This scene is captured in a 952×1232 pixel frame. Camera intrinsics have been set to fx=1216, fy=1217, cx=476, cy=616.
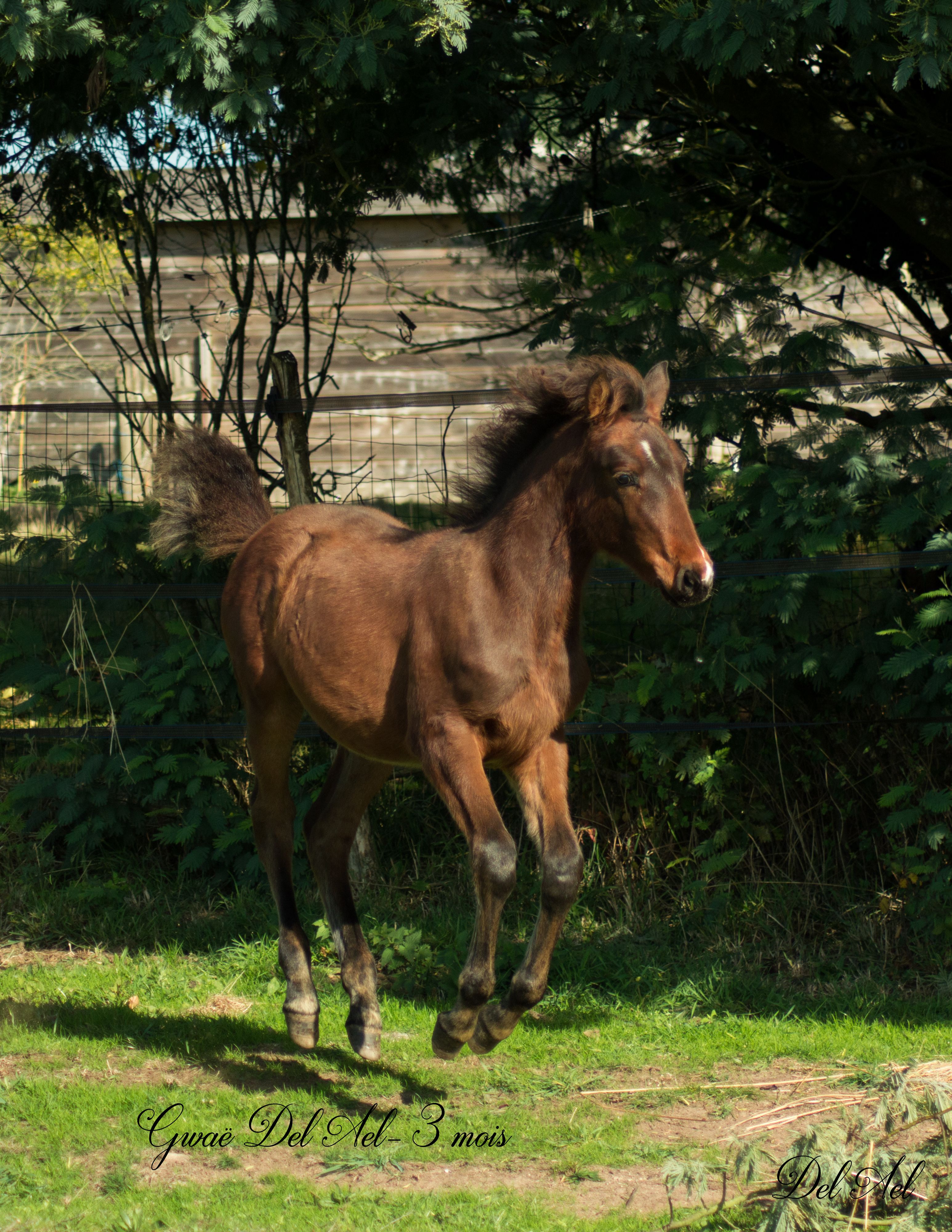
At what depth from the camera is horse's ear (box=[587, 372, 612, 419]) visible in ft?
12.0

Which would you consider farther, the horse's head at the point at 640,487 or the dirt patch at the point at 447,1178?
the dirt patch at the point at 447,1178

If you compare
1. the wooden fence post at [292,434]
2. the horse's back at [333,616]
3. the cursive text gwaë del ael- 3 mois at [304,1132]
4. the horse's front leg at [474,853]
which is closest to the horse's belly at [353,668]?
the horse's back at [333,616]

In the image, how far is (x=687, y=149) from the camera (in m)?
6.57

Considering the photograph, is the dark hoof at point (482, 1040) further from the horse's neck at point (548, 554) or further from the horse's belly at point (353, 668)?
the horse's neck at point (548, 554)

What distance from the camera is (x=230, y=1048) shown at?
4.78 meters

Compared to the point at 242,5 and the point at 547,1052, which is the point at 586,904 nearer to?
the point at 547,1052

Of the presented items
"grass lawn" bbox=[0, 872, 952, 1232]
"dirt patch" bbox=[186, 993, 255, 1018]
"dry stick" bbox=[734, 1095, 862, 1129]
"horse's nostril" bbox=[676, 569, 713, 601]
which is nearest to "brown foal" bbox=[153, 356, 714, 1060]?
"horse's nostril" bbox=[676, 569, 713, 601]

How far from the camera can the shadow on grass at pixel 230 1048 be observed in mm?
4426

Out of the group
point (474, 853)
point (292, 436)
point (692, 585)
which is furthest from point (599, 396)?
point (292, 436)

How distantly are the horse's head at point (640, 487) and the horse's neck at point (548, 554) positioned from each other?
0.13m

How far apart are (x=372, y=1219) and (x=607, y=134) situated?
19.4 feet

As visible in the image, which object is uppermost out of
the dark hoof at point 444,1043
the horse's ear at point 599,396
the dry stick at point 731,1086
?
the horse's ear at point 599,396

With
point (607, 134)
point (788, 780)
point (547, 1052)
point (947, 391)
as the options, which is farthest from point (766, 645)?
point (607, 134)

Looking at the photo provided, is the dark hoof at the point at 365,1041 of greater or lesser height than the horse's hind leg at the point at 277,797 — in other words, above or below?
below
